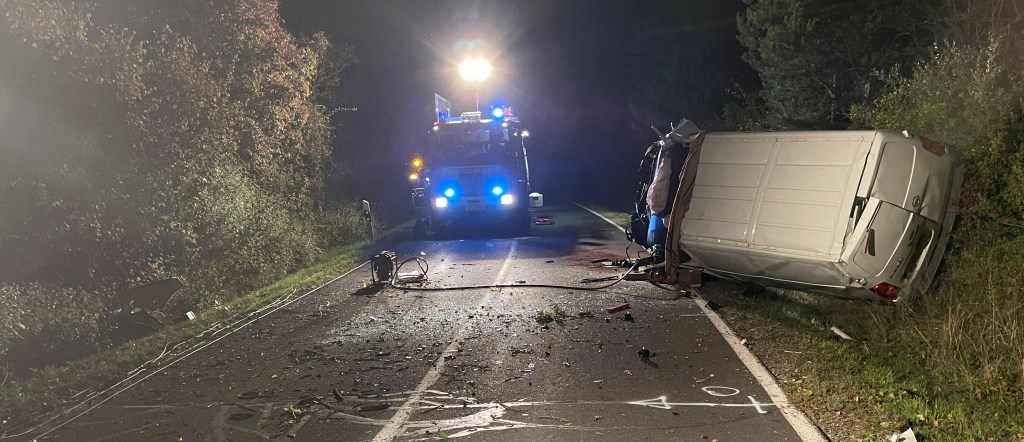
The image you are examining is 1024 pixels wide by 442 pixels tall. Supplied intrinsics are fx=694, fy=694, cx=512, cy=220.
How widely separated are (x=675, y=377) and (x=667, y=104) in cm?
3149

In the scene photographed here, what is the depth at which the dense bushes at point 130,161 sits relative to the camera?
898 centimetres

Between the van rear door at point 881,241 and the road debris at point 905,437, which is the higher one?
the van rear door at point 881,241

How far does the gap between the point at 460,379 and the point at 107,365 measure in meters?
4.04

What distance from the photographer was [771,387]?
5.66 meters

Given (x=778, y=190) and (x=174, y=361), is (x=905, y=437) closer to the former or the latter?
(x=778, y=190)

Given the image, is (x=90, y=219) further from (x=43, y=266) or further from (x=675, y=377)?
(x=675, y=377)

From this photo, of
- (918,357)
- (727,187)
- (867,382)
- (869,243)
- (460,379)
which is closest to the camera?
(867,382)

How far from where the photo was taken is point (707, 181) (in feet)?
28.2

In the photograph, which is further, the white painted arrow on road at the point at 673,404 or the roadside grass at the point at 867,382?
the white painted arrow on road at the point at 673,404

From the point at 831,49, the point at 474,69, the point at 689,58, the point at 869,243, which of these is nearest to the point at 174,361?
the point at 869,243

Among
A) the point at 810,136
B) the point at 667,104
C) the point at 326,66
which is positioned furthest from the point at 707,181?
the point at 667,104

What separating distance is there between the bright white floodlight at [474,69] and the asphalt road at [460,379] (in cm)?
1448

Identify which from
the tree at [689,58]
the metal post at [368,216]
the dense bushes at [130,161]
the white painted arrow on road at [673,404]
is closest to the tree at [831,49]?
the tree at [689,58]

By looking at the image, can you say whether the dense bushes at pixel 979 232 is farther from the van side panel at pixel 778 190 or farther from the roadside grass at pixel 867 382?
the van side panel at pixel 778 190
